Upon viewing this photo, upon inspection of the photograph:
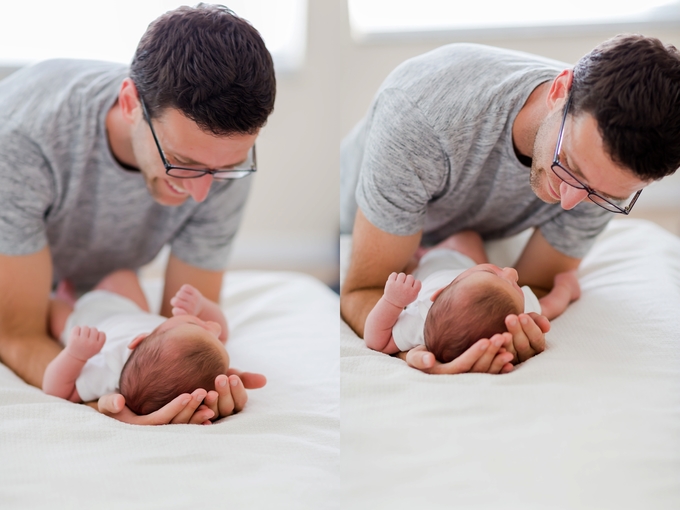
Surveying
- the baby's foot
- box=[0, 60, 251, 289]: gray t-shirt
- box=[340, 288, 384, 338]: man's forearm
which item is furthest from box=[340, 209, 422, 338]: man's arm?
the baby's foot

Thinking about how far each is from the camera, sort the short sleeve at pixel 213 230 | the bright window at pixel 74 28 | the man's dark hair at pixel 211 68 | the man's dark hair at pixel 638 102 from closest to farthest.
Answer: the man's dark hair at pixel 638 102 < the man's dark hair at pixel 211 68 < the short sleeve at pixel 213 230 < the bright window at pixel 74 28

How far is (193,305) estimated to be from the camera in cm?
124

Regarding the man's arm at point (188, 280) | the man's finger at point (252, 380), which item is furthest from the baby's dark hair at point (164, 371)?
the man's arm at point (188, 280)

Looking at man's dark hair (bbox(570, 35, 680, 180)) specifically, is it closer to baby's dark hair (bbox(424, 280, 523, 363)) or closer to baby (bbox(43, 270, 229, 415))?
baby's dark hair (bbox(424, 280, 523, 363))

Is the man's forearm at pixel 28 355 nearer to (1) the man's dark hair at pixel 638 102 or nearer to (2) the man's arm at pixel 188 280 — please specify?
(2) the man's arm at pixel 188 280

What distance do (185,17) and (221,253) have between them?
0.59 metres

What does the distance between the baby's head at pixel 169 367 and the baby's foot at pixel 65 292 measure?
578 mm

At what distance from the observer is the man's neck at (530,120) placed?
2.99 feet

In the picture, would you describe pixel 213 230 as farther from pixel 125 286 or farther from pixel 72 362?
pixel 72 362

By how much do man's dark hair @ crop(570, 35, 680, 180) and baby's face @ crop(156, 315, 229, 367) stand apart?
2.14 ft

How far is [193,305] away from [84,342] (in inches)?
8.7

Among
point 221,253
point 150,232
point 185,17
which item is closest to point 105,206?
point 150,232

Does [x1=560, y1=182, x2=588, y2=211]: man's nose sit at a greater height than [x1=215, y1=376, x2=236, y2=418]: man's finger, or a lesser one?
greater

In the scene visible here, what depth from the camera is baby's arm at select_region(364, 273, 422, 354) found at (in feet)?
3.11
